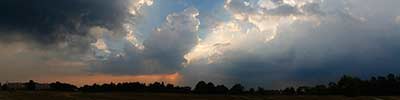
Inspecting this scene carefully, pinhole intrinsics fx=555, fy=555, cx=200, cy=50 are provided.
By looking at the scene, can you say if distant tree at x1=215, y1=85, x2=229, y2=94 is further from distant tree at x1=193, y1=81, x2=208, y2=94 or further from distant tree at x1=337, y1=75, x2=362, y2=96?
distant tree at x1=337, y1=75, x2=362, y2=96

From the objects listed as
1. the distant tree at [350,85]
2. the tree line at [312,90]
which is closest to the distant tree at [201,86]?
the tree line at [312,90]

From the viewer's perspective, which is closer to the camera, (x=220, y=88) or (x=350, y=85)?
(x=220, y=88)

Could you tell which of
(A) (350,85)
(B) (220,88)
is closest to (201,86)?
(B) (220,88)

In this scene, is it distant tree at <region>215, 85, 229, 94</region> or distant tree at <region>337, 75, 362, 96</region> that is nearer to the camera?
distant tree at <region>215, 85, 229, 94</region>

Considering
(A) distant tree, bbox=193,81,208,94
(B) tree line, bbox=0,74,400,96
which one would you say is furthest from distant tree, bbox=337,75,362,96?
(A) distant tree, bbox=193,81,208,94

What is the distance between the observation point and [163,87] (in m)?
190

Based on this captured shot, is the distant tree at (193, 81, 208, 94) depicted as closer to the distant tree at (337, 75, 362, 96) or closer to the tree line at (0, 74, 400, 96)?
the tree line at (0, 74, 400, 96)

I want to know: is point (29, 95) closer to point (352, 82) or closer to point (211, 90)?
point (211, 90)

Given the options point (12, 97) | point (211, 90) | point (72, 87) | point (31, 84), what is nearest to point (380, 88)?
point (211, 90)

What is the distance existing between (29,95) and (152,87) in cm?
7833

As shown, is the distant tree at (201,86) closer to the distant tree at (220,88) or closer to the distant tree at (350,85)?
the distant tree at (220,88)

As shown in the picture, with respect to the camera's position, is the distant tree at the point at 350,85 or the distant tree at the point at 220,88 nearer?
the distant tree at the point at 220,88

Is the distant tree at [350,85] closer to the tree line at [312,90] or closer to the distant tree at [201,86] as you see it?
the tree line at [312,90]

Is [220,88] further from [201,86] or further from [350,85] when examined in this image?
[350,85]
